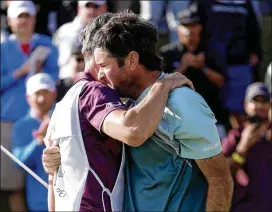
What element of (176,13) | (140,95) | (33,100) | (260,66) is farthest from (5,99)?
(140,95)

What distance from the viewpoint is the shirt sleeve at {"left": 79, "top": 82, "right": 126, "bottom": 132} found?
4410mm

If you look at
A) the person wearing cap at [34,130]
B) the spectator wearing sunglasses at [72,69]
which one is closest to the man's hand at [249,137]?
the spectator wearing sunglasses at [72,69]

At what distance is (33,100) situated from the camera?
8.17 meters

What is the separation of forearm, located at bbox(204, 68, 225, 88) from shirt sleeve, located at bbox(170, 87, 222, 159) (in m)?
3.95

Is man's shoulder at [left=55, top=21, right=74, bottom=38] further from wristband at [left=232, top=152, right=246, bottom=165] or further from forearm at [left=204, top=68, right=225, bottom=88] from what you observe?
wristband at [left=232, top=152, right=246, bottom=165]

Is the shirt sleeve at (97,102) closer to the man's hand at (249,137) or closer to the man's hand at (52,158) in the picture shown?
the man's hand at (52,158)

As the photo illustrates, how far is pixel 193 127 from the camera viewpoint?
4.42 m

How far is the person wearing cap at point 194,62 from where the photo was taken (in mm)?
8375

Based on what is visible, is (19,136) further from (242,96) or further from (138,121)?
(138,121)

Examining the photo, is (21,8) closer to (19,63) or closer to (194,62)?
(19,63)

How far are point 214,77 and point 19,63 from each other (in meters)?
1.90

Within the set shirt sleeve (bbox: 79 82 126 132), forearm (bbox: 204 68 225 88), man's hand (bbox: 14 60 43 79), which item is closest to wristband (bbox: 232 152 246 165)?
forearm (bbox: 204 68 225 88)

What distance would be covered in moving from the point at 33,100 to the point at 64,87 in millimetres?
342

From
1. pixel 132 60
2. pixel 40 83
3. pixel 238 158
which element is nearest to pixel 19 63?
pixel 40 83
